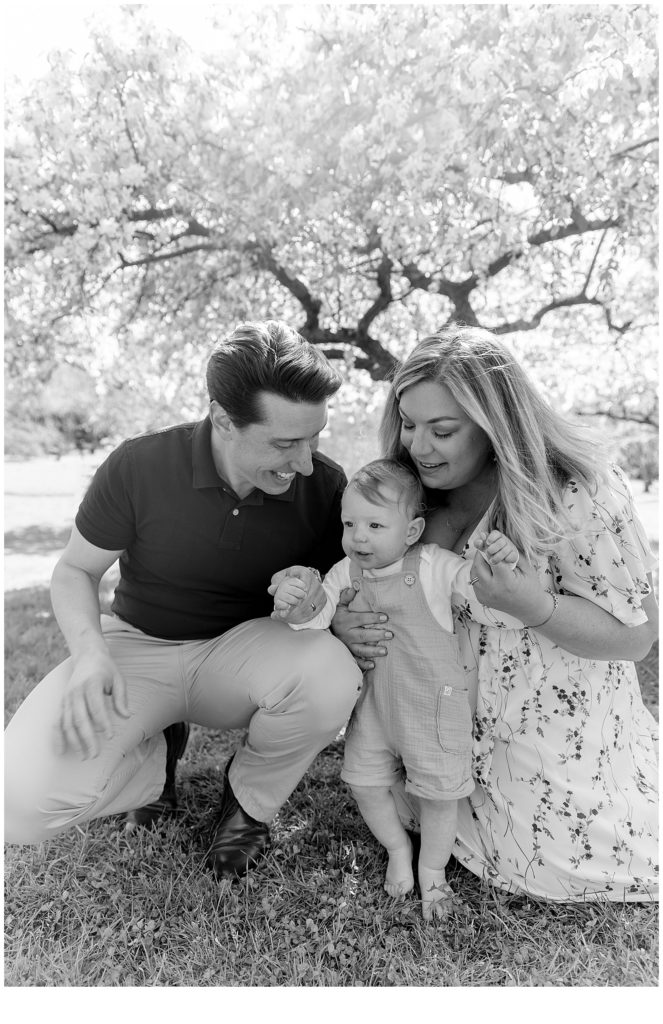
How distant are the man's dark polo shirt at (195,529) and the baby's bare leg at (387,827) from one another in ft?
2.22

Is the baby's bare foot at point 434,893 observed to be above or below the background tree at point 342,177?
below

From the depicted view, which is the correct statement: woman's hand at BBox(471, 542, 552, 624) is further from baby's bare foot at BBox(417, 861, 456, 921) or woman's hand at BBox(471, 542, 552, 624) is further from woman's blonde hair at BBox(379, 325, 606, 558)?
baby's bare foot at BBox(417, 861, 456, 921)

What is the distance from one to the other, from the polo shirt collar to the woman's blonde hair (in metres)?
0.52

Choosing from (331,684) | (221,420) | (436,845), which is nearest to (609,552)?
(331,684)

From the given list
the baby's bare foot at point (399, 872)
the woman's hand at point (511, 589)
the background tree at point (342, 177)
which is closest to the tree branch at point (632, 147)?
the background tree at point (342, 177)

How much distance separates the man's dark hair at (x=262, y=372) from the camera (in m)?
2.24

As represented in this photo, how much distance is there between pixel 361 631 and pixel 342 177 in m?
2.91

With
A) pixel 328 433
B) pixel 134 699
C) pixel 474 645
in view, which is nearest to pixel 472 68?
pixel 328 433

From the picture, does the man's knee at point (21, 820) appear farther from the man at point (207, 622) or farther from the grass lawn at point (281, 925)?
the grass lawn at point (281, 925)

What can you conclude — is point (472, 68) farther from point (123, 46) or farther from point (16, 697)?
point (16, 697)

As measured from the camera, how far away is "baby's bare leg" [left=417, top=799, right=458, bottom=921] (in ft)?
7.23

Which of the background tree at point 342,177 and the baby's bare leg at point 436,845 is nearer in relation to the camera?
the baby's bare leg at point 436,845

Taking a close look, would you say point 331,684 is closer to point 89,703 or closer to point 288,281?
point 89,703

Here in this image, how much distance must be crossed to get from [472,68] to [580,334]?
2545 millimetres
